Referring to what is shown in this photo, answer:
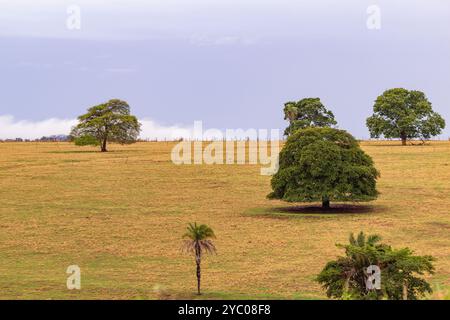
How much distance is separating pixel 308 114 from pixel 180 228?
3551 inches

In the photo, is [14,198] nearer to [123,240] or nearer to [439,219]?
[123,240]

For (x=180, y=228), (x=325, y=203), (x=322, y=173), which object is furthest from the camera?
(x=325, y=203)

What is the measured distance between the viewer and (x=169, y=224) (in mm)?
57031

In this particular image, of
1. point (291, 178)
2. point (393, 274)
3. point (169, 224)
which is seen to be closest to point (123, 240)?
point (169, 224)

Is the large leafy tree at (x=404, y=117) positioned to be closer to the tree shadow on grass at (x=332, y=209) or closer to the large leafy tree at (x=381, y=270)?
the tree shadow on grass at (x=332, y=209)

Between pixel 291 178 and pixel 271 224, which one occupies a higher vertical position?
pixel 291 178

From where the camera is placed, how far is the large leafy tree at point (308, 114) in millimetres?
139750

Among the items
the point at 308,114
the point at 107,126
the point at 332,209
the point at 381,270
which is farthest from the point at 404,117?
the point at 381,270

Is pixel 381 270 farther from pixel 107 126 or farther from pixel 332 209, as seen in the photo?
pixel 107 126

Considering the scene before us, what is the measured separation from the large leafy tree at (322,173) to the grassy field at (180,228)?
1.75 metres

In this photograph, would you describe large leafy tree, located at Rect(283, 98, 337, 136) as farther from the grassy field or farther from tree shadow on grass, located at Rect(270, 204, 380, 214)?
tree shadow on grass, located at Rect(270, 204, 380, 214)

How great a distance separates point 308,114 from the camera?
14175 cm

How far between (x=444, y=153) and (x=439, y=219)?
179ft

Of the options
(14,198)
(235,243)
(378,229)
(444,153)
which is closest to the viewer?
(235,243)
